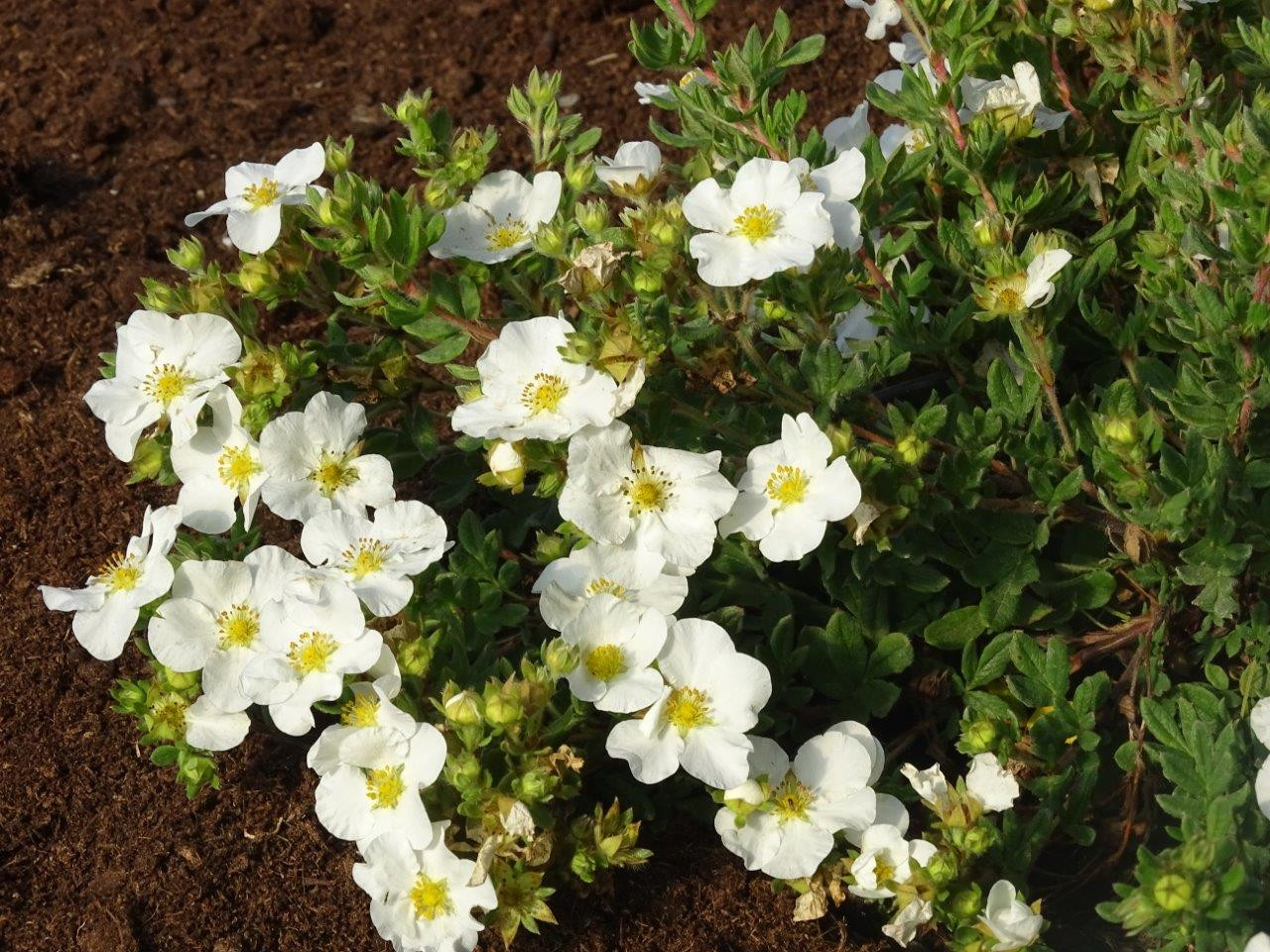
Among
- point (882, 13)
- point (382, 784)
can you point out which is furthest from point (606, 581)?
point (882, 13)

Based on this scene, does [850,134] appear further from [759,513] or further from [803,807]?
[803,807]

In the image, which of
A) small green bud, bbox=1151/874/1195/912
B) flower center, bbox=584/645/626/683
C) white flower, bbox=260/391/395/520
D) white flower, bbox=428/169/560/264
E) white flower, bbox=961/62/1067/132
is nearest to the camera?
small green bud, bbox=1151/874/1195/912

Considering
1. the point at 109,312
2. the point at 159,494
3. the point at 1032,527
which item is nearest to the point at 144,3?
the point at 109,312

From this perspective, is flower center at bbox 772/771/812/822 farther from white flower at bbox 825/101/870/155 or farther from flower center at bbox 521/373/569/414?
white flower at bbox 825/101/870/155

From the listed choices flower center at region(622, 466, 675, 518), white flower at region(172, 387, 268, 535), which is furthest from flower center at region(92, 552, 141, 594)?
flower center at region(622, 466, 675, 518)

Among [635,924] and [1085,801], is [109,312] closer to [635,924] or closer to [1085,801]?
[635,924]
